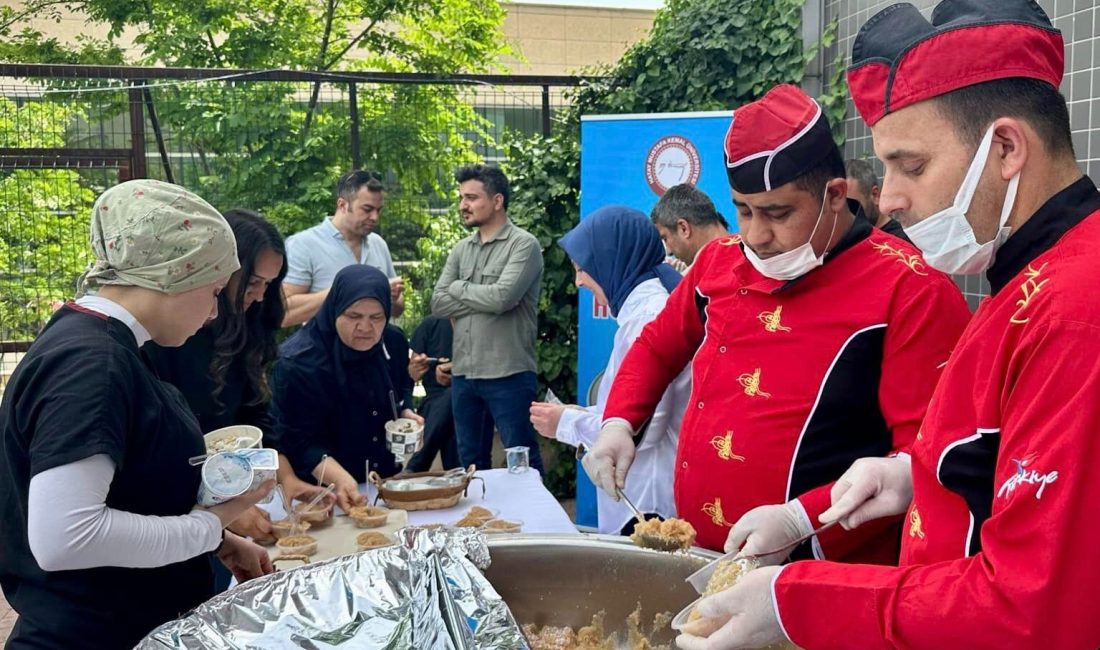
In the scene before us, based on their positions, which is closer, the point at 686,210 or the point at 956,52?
the point at 956,52

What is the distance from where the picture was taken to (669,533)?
5.93 ft

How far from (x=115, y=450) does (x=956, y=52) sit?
1.38 meters

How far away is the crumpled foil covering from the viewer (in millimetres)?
1564

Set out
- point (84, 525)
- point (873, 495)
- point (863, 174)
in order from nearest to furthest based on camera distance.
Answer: point (84, 525)
point (873, 495)
point (863, 174)

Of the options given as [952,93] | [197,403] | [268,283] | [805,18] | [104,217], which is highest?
[805,18]

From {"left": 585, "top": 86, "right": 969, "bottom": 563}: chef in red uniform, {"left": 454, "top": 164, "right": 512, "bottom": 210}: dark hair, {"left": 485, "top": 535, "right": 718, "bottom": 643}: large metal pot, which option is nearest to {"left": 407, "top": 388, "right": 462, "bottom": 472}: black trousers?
{"left": 454, "top": 164, "right": 512, "bottom": 210}: dark hair

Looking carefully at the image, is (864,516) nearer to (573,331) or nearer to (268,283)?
(268,283)

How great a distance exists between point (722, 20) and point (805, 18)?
0.57 meters

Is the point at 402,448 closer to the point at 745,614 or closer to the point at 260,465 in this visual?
the point at 260,465

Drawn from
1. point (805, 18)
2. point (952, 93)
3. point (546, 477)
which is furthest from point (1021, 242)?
point (546, 477)

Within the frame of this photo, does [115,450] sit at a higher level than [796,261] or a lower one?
lower

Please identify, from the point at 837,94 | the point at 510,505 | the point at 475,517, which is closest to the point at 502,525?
the point at 475,517

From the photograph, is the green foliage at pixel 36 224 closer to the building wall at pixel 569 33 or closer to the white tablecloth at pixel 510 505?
the white tablecloth at pixel 510 505

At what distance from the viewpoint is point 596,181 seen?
5215 mm
